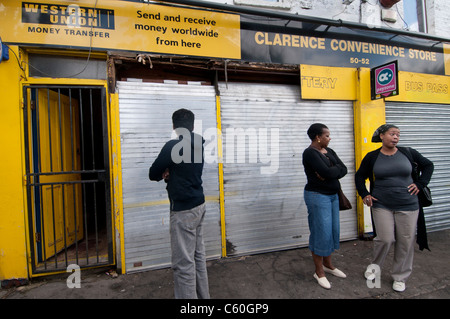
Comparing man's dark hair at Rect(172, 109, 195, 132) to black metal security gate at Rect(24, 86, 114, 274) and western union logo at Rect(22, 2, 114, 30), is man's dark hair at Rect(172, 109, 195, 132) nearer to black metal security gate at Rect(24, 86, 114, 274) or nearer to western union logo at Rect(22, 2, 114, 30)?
black metal security gate at Rect(24, 86, 114, 274)

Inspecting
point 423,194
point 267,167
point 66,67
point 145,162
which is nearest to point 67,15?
point 66,67

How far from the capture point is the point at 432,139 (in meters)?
5.11

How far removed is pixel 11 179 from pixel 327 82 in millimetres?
5260

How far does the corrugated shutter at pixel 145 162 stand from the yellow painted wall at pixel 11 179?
130 cm

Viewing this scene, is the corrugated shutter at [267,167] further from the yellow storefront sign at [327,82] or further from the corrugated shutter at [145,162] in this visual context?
the corrugated shutter at [145,162]

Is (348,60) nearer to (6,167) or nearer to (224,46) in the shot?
(224,46)

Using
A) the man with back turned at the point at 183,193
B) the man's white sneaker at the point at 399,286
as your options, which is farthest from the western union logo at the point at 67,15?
the man's white sneaker at the point at 399,286

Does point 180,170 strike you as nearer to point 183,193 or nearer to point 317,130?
point 183,193

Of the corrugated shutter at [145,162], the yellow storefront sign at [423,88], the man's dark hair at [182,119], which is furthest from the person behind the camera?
the yellow storefront sign at [423,88]

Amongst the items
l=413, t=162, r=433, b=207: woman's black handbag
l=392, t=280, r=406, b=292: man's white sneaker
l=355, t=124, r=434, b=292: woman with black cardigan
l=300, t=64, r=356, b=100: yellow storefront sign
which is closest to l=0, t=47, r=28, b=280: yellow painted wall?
l=300, t=64, r=356, b=100: yellow storefront sign

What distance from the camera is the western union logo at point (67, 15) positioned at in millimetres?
3264

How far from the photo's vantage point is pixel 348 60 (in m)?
4.69

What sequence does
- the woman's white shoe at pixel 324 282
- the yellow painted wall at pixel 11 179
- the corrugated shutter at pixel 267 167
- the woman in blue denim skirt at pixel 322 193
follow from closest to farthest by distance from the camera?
the woman in blue denim skirt at pixel 322 193
the woman's white shoe at pixel 324 282
the yellow painted wall at pixel 11 179
the corrugated shutter at pixel 267 167
